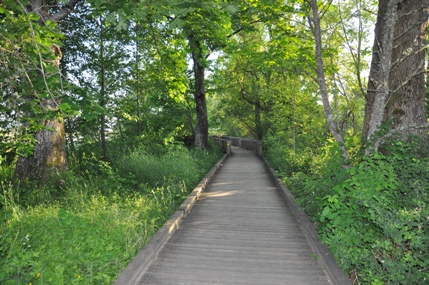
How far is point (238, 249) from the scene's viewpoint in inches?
193

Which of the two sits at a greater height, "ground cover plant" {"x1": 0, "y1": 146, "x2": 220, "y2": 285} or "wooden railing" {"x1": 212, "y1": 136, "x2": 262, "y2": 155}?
"wooden railing" {"x1": 212, "y1": 136, "x2": 262, "y2": 155}

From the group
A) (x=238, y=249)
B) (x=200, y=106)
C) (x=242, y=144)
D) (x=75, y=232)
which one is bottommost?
(x=238, y=249)

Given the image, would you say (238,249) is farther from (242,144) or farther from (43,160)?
(242,144)

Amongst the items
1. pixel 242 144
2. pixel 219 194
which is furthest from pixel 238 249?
pixel 242 144

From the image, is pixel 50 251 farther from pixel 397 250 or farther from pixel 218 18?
pixel 218 18

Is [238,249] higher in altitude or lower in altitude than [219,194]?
lower

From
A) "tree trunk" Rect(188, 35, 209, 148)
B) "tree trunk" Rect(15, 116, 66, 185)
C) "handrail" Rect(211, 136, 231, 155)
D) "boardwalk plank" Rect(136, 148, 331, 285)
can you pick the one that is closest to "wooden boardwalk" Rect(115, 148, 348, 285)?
"boardwalk plank" Rect(136, 148, 331, 285)

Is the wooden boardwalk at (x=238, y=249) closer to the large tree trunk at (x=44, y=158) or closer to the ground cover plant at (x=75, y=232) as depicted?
the ground cover plant at (x=75, y=232)

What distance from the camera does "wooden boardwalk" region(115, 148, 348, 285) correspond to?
4.00 meters

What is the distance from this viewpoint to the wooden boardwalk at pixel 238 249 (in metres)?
4.00

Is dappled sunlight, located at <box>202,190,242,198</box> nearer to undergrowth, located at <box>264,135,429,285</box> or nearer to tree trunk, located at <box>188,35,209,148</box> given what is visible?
undergrowth, located at <box>264,135,429,285</box>

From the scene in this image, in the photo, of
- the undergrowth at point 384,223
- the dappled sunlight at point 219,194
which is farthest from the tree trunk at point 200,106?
the undergrowth at point 384,223

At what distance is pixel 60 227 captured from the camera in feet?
16.5

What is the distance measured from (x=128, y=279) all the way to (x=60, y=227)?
2.01 meters
